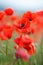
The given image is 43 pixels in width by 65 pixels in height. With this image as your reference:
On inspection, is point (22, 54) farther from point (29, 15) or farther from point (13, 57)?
point (29, 15)

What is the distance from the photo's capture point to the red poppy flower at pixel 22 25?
106 centimetres

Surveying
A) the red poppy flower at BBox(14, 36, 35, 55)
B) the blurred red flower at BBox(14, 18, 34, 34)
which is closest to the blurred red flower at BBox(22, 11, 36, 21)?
the blurred red flower at BBox(14, 18, 34, 34)

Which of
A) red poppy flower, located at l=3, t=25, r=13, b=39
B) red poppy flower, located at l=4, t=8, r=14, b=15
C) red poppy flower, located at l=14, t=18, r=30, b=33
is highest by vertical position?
red poppy flower, located at l=4, t=8, r=14, b=15

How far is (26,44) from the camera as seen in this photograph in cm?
104

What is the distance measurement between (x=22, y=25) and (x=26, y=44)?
0.12m

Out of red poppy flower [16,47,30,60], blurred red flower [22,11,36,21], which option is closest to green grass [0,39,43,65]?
red poppy flower [16,47,30,60]

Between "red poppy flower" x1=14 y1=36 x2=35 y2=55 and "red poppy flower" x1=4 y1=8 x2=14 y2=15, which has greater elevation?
"red poppy flower" x1=4 y1=8 x2=14 y2=15

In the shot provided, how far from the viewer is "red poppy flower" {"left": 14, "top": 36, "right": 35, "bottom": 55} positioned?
104 cm

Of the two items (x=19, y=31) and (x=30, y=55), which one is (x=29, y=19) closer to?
(x=19, y=31)

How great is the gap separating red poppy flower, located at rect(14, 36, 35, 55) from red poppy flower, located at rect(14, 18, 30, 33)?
0.06m

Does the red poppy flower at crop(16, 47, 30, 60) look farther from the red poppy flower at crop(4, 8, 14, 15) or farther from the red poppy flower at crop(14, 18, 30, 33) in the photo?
the red poppy flower at crop(4, 8, 14, 15)

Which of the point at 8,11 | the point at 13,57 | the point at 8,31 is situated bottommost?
the point at 13,57

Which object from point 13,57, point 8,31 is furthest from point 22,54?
point 8,31

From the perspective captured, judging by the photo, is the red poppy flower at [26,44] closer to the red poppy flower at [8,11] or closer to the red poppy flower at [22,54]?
the red poppy flower at [22,54]
